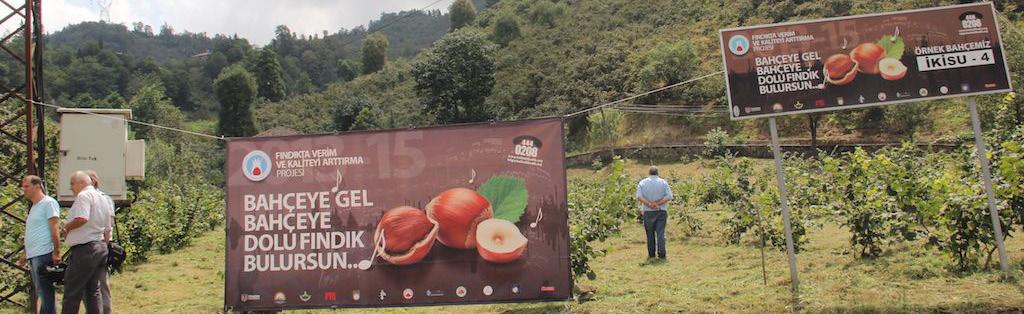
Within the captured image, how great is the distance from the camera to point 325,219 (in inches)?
282

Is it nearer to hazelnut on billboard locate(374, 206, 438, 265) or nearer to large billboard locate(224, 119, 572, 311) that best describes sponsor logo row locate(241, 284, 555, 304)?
large billboard locate(224, 119, 572, 311)

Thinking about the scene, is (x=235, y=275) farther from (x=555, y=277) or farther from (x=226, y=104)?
(x=226, y=104)

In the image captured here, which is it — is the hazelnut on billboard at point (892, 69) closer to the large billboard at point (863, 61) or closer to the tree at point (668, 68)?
the large billboard at point (863, 61)

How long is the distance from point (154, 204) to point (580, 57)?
4766 cm

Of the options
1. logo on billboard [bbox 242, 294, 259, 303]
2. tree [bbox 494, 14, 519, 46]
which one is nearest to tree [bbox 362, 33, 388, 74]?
tree [bbox 494, 14, 519, 46]

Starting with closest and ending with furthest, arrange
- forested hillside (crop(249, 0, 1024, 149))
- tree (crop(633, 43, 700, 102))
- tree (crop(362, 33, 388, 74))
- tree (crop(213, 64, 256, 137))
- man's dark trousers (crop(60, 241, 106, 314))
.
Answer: man's dark trousers (crop(60, 241, 106, 314)) < forested hillside (crop(249, 0, 1024, 149)) < tree (crop(633, 43, 700, 102)) < tree (crop(213, 64, 256, 137)) < tree (crop(362, 33, 388, 74))

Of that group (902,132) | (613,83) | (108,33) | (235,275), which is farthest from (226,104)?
(108,33)

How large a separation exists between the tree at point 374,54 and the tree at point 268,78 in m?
14.0

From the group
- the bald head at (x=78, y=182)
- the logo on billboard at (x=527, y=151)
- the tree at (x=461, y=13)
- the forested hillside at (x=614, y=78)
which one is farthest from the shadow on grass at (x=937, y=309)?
the tree at (x=461, y=13)

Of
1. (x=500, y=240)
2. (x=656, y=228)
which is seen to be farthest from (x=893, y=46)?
(x=500, y=240)

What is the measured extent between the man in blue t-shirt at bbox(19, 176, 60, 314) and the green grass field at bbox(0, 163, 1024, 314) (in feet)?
7.06

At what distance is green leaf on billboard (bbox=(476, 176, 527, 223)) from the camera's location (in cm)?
685

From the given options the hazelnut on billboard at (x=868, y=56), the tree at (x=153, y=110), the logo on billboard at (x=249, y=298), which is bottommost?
the logo on billboard at (x=249, y=298)

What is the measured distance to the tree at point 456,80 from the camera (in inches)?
2114
